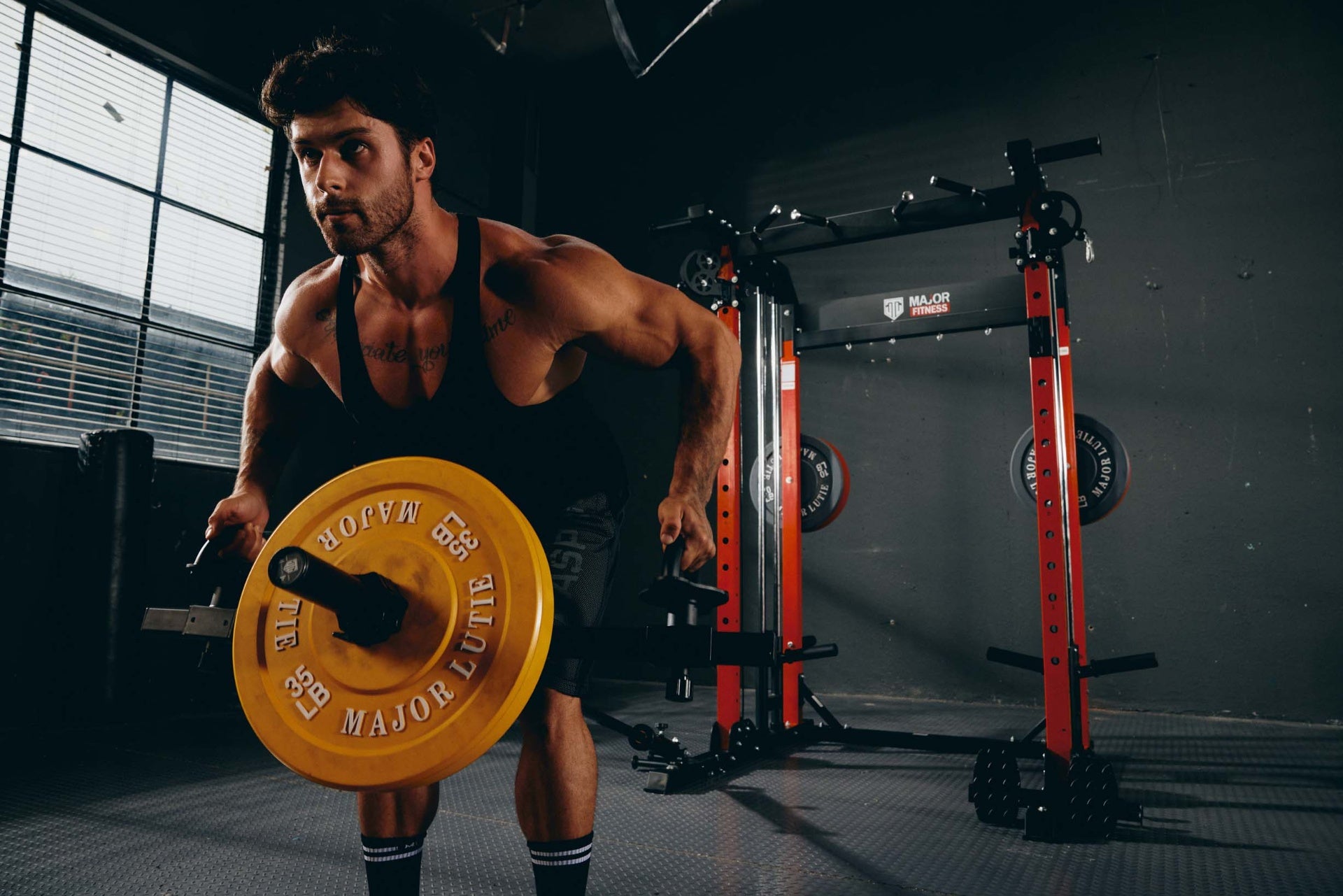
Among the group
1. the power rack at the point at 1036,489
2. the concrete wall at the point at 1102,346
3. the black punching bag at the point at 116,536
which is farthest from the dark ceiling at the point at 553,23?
the black punching bag at the point at 116,536

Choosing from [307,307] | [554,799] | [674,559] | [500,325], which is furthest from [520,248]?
[554,799]

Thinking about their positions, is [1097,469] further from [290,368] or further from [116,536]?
[116,536]

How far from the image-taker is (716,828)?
203 cm

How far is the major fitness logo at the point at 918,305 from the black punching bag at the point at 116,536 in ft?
9.26

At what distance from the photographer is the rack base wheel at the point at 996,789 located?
208cm

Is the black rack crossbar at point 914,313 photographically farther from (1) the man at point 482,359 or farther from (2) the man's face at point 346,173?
(2) the man's face at point 346,173

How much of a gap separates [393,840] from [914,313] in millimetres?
2332

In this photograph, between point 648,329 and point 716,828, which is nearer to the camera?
point 648,329

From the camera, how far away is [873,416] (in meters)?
4.21

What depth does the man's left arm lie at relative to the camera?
4.02ft

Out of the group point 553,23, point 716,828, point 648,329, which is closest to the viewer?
point 648,329

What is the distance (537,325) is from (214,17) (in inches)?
144

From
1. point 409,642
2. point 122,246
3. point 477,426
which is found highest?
point 122,246

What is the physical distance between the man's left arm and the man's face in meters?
0.23
